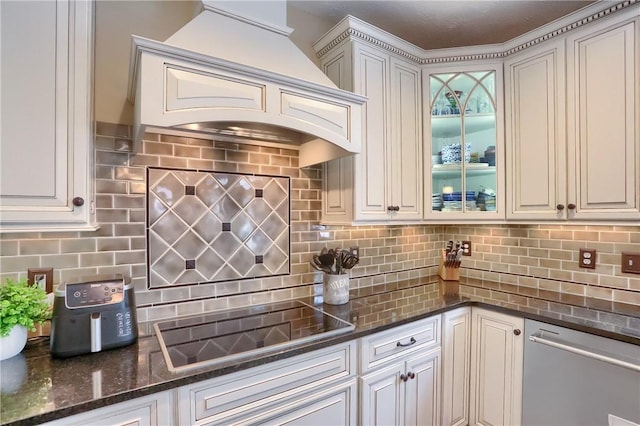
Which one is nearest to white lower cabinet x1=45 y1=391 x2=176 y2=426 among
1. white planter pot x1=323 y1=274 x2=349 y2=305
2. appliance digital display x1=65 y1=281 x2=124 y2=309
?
appliance digital display x1=65 y1=281 x2=124 y2=309

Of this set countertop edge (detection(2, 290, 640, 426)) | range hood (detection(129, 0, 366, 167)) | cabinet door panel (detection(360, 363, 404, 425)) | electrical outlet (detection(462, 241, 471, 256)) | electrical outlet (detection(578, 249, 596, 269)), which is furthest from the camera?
electrical outlet (detection(462, 241, 471, 256))

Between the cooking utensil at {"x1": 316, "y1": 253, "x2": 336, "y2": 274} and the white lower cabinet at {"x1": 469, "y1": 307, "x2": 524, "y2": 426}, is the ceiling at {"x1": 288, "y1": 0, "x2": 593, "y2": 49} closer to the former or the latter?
the cooking utensil at {"x1": 316, "y1": 253, "x2": 336, "y2": 274}

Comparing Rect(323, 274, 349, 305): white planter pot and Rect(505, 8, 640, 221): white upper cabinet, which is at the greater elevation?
Rect(505, 8, 640, 221): white upper cabinet

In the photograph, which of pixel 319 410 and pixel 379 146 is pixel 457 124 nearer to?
pixel 379 146

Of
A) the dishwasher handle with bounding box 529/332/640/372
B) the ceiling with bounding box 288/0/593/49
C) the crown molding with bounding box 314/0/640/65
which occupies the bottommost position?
the dishwasher handle with bounding box 529/332/640/372

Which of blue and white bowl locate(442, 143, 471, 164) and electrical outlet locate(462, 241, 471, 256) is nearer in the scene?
blue and white bowl locate(442, 143, 471, 164)

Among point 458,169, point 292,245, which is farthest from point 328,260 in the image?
point 458,169

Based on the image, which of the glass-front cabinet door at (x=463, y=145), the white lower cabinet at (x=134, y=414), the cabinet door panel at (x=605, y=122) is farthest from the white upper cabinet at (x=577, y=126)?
the white lower cabinet at (x=134, y=414)

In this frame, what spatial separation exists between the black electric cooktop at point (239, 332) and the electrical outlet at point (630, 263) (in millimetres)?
1558

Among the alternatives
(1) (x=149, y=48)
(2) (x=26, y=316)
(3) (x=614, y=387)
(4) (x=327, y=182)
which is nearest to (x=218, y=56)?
(1) (x=149, y=48)

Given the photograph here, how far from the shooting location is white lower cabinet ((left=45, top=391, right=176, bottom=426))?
91 centimetres

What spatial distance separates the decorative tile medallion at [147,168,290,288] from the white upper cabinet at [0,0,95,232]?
0.42 m

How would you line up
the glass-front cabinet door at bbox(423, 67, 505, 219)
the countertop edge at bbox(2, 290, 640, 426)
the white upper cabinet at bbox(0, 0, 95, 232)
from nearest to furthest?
the countertop edge at bbox(2, 290, 640, 426)
the white upper cabinet at bbox(0, 0, 95, 232)
the glass-front cabinet door at bbox(423, 67, 505, 219)

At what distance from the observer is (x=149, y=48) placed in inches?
42.9
